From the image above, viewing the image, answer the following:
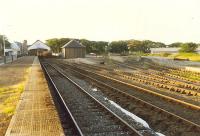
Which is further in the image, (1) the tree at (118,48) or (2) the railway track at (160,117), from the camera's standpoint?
(1) the tree at (118,48)

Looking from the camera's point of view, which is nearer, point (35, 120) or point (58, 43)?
point (35, 120)

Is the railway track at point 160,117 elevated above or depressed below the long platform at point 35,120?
below

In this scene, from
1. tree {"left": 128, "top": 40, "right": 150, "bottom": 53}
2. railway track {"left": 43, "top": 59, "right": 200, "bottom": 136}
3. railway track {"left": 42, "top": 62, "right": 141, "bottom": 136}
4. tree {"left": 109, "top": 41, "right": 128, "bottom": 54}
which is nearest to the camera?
railway track {"left": 42, "top": 62, "right": 141, "bottom": 136}

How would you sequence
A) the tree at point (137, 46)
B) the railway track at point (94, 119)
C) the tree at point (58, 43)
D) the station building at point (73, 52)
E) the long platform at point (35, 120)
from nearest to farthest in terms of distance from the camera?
the long platform at point (35, 120), the railway track at point (94, 119), the station building at point (73, 52), the tree at point (58, 43), the tree at point (137, 46)

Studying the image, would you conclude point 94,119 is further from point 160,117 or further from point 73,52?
point 73,52

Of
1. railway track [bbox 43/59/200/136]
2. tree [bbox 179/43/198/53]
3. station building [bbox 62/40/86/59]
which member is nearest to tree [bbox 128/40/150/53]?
tree [bbox 179/43/198/53]

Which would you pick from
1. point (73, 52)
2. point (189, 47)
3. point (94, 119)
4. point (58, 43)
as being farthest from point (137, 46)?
point (94, 119)

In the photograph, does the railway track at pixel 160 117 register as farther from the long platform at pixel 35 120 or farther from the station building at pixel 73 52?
the station building at pixel 73 52

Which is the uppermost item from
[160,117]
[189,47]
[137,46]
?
[189,47]

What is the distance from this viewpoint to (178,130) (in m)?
11.6

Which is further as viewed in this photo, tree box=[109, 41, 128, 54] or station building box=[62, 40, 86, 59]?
tree box=[109, 41, 128, 54]

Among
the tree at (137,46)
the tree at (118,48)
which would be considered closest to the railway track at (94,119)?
the tree at (118,48)

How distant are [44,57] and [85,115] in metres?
94.4

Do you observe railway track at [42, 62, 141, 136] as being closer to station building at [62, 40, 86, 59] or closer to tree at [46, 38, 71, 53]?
station building at [62, 40, 86, 59]
